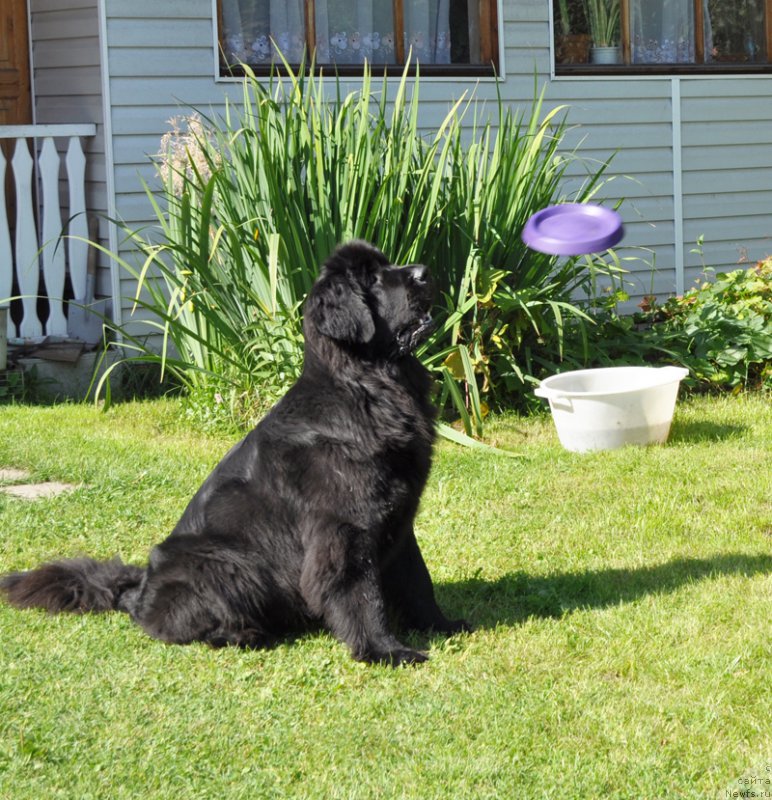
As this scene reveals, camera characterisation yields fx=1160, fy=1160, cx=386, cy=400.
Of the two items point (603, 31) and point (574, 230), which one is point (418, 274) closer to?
point (574, 230)

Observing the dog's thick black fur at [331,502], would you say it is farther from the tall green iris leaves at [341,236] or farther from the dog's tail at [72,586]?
the tall green iris leaves at [341,236]

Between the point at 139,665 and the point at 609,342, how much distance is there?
4886mm

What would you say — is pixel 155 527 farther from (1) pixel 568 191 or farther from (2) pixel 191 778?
(1) pixel 568 191

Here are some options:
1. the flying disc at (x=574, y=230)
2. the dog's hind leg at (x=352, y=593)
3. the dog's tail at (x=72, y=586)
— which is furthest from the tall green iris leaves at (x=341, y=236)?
the dog's hind leg at (x=352, y=593)

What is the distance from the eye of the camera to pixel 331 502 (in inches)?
151

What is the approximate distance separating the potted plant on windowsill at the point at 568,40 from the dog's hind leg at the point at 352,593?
771 cm

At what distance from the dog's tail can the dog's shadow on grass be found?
1.21m

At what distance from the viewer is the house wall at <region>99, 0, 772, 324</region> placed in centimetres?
858

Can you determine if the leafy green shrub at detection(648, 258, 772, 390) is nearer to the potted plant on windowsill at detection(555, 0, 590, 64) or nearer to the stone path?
the potted plant on windowsill at detection(555, 0, 590, 64)

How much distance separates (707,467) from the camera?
6102mm

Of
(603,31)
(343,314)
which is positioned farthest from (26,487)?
(603,31)

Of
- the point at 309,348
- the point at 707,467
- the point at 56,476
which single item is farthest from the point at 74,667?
the point at 707,467

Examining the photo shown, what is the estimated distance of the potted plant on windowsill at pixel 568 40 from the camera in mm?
10477

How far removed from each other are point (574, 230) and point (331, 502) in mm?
2647
